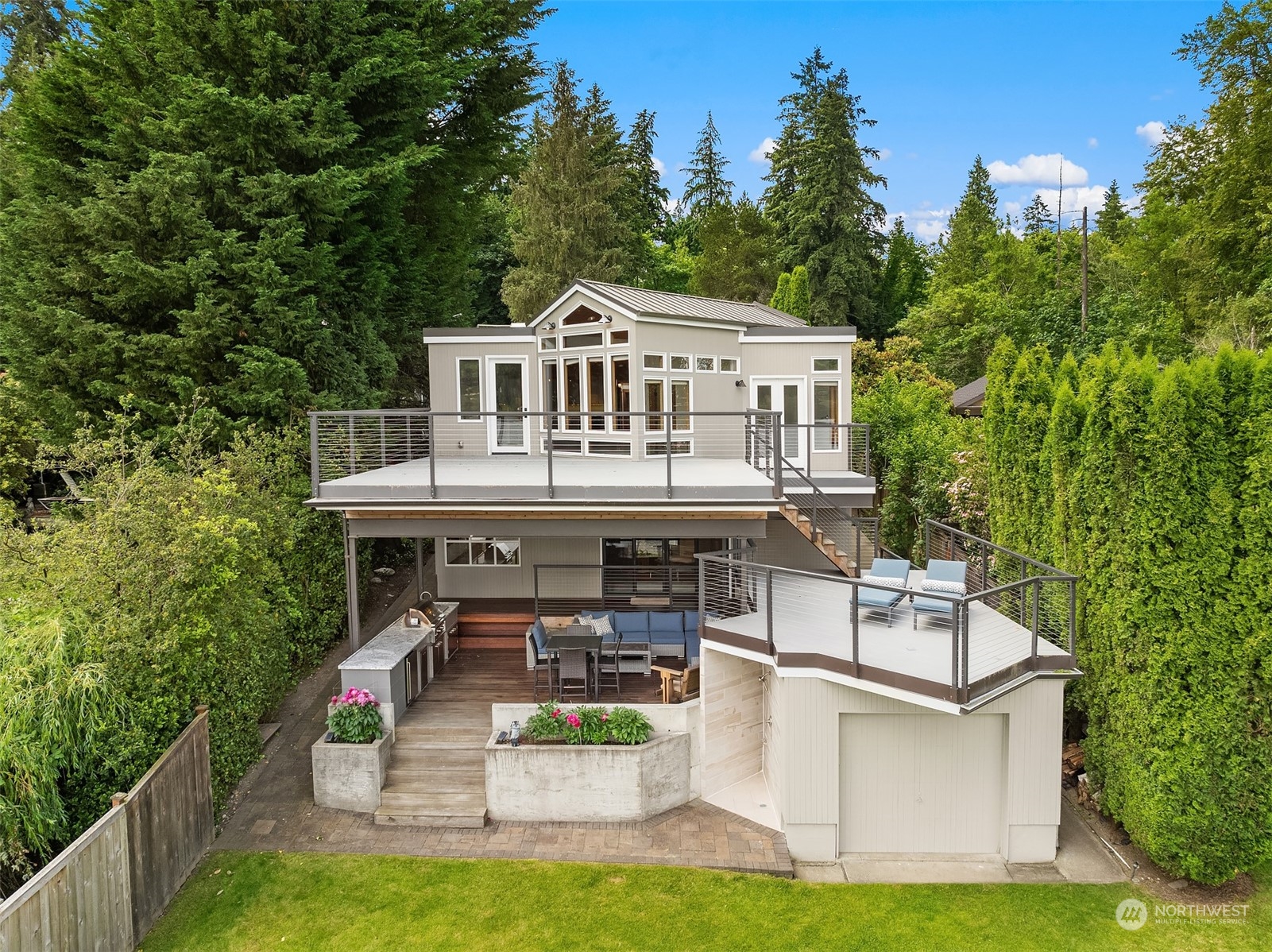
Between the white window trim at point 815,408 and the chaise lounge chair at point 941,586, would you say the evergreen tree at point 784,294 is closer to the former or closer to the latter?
the white window trim at point 815,408

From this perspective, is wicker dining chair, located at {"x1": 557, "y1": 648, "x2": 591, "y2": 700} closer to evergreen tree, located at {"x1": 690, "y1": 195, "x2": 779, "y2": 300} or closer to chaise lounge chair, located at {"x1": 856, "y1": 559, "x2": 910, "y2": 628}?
chaise lounge chair, located at {"x1": 856, "y1": 559, "x2": 910, "y2": 628}

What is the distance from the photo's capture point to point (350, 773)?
8.75m

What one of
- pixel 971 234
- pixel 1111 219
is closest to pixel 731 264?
pixel 971 234

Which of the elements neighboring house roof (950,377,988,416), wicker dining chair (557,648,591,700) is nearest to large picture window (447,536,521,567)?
wicker dining chair (557,648,591,700)

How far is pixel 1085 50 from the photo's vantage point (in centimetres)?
2684

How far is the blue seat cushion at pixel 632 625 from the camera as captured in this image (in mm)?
10547

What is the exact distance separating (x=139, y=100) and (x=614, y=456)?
11258 mm

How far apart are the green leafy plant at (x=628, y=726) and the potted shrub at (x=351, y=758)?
298cm

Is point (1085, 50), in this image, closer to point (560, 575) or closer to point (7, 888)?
point (560, 575)

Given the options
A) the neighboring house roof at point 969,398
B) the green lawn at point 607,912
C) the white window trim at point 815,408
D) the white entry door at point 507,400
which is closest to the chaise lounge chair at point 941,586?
the green lawn at point 607,912

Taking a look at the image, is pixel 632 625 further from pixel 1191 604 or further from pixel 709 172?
pixel 709 172

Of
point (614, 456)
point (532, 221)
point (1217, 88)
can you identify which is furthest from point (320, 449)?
point (1217, 88)

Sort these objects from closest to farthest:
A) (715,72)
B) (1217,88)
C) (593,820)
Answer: (593,820)
(1217,88)
(715,72)

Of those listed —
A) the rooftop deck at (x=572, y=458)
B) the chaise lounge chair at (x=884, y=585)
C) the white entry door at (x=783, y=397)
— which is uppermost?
the white entry door at (x=783, y=397)
